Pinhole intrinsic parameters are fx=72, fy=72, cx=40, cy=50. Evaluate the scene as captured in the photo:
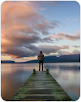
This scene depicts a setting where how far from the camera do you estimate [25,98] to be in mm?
3309

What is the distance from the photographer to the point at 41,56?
9602 millimetres

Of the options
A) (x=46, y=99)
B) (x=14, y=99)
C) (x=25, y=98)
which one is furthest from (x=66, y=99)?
(x=14, y=99)

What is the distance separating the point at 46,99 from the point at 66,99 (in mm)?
905

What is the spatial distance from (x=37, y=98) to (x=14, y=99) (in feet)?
3.38

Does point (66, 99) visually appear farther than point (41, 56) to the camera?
No

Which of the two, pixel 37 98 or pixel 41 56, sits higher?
pixel 41 56

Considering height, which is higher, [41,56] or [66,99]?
[41,56]

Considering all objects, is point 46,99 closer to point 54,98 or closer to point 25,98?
point 54,98

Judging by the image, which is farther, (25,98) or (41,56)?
(41,56)

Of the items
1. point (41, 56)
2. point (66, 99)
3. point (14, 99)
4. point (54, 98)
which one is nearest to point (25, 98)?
point (14, 99)

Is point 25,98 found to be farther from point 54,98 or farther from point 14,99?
point 54,98

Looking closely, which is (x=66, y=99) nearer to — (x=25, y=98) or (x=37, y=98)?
(x=37, y=98)

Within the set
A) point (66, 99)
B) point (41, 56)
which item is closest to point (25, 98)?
point (66, 99)

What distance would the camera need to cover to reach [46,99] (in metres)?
3.27
